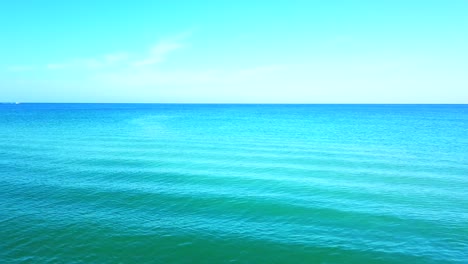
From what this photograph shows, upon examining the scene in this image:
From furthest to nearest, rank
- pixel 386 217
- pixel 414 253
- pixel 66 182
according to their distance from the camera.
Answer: pixel 66 182, pixel 386 217, pixel 414 253

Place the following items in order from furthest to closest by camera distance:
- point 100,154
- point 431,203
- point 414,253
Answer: point 100,154 < point 431,203 < point 414,253

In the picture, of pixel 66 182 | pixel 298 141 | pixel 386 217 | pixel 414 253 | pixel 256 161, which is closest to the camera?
pixel 414 253

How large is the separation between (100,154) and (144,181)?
49.0 feet

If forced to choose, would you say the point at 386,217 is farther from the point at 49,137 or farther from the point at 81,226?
the point at 49,137

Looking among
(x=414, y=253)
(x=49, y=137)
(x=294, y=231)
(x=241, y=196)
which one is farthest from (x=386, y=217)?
(x=49, y=137)

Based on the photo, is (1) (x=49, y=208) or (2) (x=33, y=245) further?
(1) (x=49, y=208)

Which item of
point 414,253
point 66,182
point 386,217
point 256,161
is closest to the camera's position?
point 414,253

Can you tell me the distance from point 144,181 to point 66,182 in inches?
248

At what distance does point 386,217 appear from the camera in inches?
864

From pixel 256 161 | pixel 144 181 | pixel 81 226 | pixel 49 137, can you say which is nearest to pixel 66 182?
pixel 144 181

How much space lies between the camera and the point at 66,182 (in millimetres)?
→ 28547

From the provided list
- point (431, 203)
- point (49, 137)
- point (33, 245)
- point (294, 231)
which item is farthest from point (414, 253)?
point (49, 137)

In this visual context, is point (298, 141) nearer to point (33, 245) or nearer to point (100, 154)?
point (100, 154)

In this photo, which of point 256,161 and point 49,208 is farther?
point 256,161
